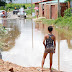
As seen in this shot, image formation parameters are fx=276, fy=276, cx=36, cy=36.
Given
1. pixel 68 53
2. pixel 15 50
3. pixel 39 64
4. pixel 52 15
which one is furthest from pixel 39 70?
pixel 52 15

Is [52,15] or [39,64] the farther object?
[52,15]

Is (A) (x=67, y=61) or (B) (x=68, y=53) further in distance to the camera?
(B) (x=68, y=53)

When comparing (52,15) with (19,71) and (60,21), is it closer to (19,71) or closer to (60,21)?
(60,21)

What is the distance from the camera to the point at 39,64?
35.0 ft

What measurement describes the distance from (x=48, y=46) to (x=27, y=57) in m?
3.36

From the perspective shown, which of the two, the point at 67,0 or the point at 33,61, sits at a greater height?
the point at 67,0

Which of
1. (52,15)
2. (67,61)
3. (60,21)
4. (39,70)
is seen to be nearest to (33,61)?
(67,61)

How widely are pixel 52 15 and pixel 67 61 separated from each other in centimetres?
3079

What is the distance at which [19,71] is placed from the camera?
343 inches

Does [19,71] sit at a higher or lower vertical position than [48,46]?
lower

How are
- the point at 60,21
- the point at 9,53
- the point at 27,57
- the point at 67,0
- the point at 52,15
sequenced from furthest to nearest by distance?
the point at 52,15, the point at 67,0, the point at 60,21, the point at 9,53, the point at 27,57

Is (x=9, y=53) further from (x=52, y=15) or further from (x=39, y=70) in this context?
(x=52, y=15)

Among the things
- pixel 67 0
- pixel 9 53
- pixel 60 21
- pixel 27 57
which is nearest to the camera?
pixel 27 57

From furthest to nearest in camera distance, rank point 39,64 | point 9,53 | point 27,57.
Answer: point 9,53 < point 27,57 < point 39,64
